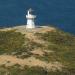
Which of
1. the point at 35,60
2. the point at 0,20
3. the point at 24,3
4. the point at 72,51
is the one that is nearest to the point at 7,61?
the point at 35,60

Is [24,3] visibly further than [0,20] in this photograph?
Yes

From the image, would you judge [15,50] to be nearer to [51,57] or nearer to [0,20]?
[51,57]

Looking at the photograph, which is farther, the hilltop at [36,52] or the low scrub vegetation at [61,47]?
the low scrub vegetation at [61,47]

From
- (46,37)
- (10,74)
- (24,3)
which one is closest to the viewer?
(10,74)

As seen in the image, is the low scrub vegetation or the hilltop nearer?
the hilltop

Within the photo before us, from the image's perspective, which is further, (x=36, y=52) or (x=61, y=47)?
(x=61, y=47)

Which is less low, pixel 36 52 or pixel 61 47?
pixel 61 47

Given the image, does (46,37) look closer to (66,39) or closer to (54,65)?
(66,39)

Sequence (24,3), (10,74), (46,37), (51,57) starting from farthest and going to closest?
(24,3), (46,37), (51,57), (10,74)
